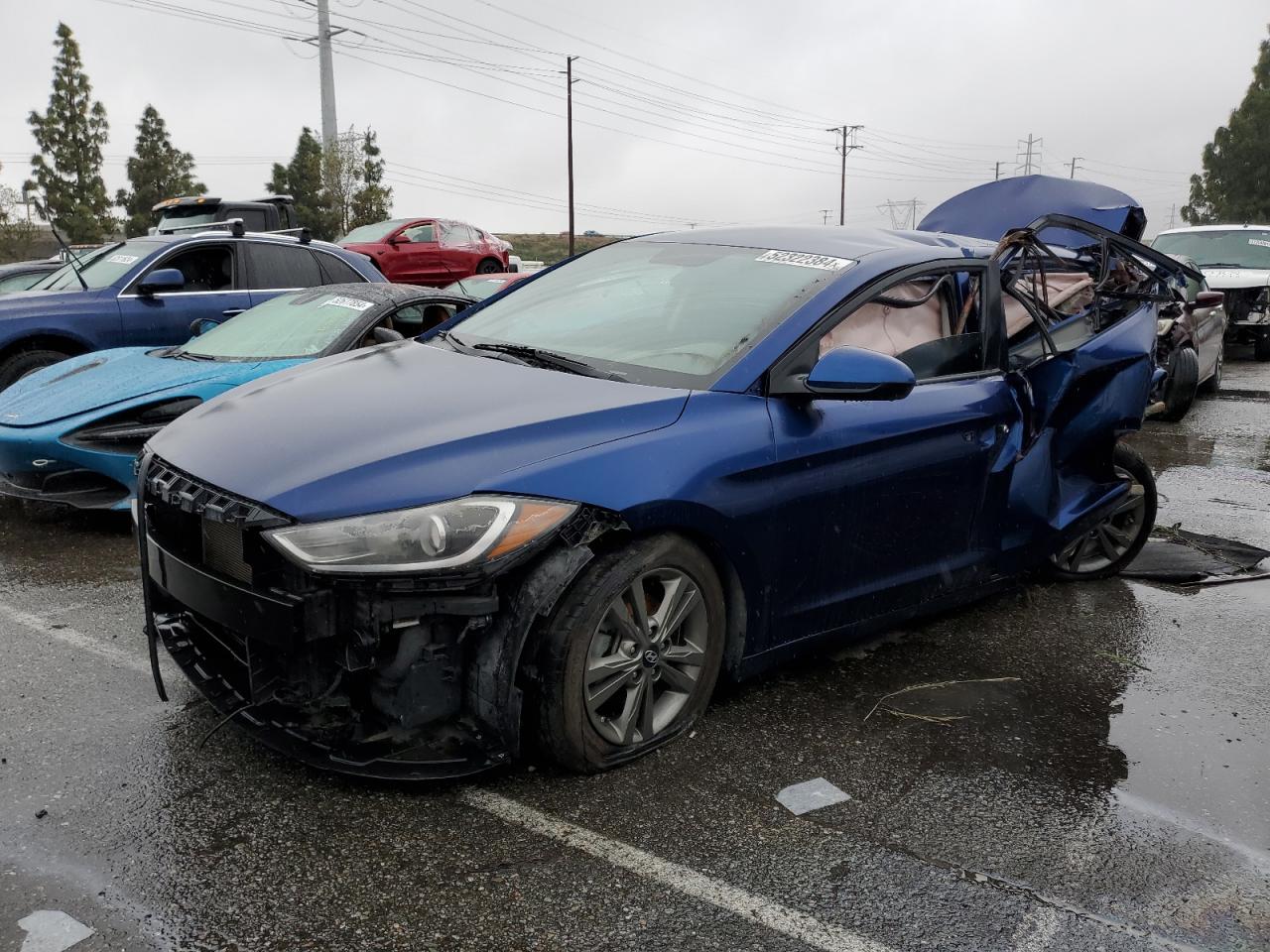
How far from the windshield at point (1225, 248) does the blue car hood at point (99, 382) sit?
1350 centimetres

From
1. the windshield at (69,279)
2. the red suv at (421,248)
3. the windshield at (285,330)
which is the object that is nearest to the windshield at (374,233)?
the red suv at (421,248)

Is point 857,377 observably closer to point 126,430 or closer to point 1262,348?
point 126,430

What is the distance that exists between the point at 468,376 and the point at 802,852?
172 cm

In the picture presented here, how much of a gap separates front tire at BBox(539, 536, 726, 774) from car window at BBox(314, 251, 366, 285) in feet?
20.4

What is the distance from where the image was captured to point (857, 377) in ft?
10.7

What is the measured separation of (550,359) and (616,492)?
0.83m

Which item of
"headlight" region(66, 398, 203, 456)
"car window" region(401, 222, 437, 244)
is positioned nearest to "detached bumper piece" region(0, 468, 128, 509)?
"headlight" region(66, 398, 203, 456)

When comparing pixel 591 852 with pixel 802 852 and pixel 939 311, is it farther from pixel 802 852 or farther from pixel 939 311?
pixel 939 311

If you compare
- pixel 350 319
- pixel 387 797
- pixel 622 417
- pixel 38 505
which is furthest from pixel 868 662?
pixel 38 505

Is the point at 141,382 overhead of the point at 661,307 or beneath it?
beneath

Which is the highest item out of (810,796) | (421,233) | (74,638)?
(421,233)

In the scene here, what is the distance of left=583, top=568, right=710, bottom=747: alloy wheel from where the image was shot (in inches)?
117

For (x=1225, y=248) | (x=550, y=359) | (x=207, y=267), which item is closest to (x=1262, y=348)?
(x=1225, y=248)

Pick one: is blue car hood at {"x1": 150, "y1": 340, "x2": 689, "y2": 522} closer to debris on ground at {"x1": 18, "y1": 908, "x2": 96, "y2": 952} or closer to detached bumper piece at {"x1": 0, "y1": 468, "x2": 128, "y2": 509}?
debris on ground at {"x1": 18, "y1": 908, "x2": 96, "y2": 952}
